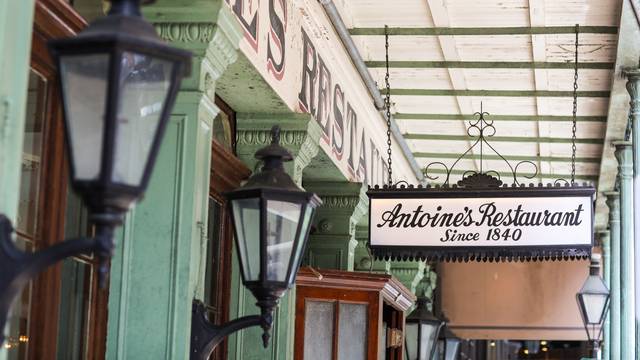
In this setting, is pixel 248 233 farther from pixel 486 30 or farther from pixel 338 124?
pixel 486 30

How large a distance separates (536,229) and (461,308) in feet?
39.2

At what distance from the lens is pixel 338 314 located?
912 centimetres

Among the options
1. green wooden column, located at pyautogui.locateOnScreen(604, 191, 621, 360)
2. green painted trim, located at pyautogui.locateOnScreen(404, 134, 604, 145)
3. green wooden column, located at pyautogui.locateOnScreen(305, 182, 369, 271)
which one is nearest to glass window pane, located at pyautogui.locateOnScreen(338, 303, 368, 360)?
green wooden column, located at pyautogui.locateOnScreen(305, 182, 369, 271)

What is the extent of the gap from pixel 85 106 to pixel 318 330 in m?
5.92

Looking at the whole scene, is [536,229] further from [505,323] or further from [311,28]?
[505,323]

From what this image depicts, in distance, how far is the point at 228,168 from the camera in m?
7.93

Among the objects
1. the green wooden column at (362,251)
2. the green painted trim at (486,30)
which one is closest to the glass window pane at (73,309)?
the green painted trim at (486,30)

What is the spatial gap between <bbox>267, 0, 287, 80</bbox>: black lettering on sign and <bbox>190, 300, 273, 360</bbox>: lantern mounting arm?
2422 millimetres

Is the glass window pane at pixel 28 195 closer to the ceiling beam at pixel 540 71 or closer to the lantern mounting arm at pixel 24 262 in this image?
the lantern mounting arm at pixel 24 262

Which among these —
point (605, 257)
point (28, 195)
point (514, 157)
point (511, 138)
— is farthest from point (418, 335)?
point (605, 257)

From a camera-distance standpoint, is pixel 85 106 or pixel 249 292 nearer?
pixel 85 106

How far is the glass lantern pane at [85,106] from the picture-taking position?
3.19m

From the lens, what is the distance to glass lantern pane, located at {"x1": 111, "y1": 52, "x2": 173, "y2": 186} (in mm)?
3189

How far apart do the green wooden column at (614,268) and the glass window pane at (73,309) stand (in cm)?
1224
